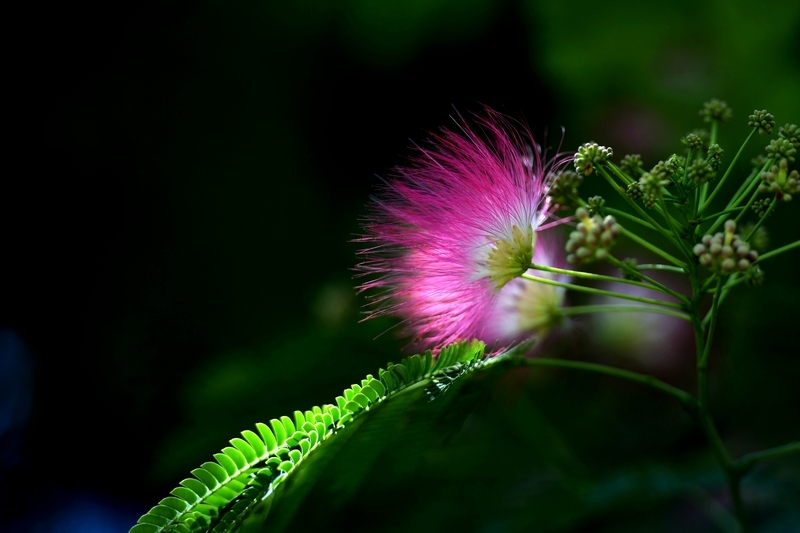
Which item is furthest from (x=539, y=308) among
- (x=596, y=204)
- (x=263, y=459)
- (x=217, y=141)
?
(x=217, y=141)

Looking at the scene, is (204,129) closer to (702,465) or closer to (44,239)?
(44,239)

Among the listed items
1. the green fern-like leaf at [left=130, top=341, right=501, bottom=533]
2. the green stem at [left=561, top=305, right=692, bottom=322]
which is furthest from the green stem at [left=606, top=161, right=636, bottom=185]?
the green fern-like leaf at [left=130, top=341, right=501, bottom=533]

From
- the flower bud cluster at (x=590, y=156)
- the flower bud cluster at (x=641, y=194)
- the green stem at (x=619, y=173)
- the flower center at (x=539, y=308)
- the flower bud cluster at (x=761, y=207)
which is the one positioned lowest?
the flower center at (x=539, y=308)

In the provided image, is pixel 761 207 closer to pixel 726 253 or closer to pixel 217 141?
pixel 726 253

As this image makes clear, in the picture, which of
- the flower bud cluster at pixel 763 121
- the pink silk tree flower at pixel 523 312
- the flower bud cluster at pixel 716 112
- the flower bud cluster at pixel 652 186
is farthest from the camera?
the pink silk tree flower at pixel 523 312

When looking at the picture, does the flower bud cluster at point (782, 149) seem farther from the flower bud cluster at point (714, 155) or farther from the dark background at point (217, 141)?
the dark background at point (217, 141)

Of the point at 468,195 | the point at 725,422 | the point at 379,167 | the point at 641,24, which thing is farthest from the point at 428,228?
the point at 641,24

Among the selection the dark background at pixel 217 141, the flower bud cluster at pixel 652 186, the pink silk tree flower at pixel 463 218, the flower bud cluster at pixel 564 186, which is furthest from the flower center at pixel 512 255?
the dark background at pixel 217 141
